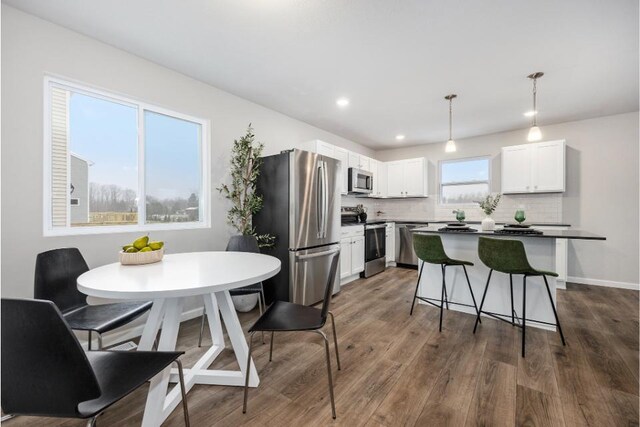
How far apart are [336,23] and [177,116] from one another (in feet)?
6.37

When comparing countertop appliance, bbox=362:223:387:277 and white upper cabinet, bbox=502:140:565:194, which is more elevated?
white upper cabinet, bbox=502:140:565:194

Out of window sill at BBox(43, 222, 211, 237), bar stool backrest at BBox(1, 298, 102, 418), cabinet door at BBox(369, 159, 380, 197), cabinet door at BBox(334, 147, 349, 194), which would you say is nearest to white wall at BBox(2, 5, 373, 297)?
window sill at BBox(43, 222, 211, 237)

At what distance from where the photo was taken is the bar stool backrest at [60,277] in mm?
1736

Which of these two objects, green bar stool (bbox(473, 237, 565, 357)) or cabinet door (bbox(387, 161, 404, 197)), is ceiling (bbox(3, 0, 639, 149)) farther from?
cabinet door (bbox(387, 161, 404, 197))

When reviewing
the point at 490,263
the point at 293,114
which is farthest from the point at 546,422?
the point at 293,114

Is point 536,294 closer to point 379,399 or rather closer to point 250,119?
point 379,399

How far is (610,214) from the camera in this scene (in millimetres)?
4098

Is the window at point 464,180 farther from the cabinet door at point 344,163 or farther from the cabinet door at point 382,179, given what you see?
the cabinet door at point 344,163

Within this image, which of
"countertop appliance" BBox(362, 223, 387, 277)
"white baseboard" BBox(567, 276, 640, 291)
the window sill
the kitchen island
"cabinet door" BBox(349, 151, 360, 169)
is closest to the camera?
the window sill

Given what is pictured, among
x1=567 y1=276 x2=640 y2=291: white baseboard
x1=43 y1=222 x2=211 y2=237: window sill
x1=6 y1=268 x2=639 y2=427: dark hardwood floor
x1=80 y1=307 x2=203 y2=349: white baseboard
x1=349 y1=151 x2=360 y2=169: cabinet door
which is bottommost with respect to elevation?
x1=6 y1=268 x2=639 y2=427: dark hardwood floor

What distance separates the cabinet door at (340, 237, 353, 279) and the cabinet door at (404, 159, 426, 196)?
7.39ft

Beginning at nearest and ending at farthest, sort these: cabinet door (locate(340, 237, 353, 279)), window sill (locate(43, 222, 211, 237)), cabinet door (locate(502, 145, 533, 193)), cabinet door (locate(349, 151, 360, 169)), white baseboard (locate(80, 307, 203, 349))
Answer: window sill (locate(43, 222, 211, 237)) → white baseboard (locate(80, 307, 203, 349)) → cabinet door (locate(340, 237, 353, 279)) → cabinet door (locate(502, 145, 533, 193)) → cabinet door (locate(349, 151, 360, 169))

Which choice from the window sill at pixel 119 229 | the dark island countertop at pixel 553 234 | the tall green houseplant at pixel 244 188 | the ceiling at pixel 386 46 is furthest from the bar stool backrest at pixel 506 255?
the window sill at pixel 119 229

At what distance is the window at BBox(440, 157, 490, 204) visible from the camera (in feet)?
17.1
